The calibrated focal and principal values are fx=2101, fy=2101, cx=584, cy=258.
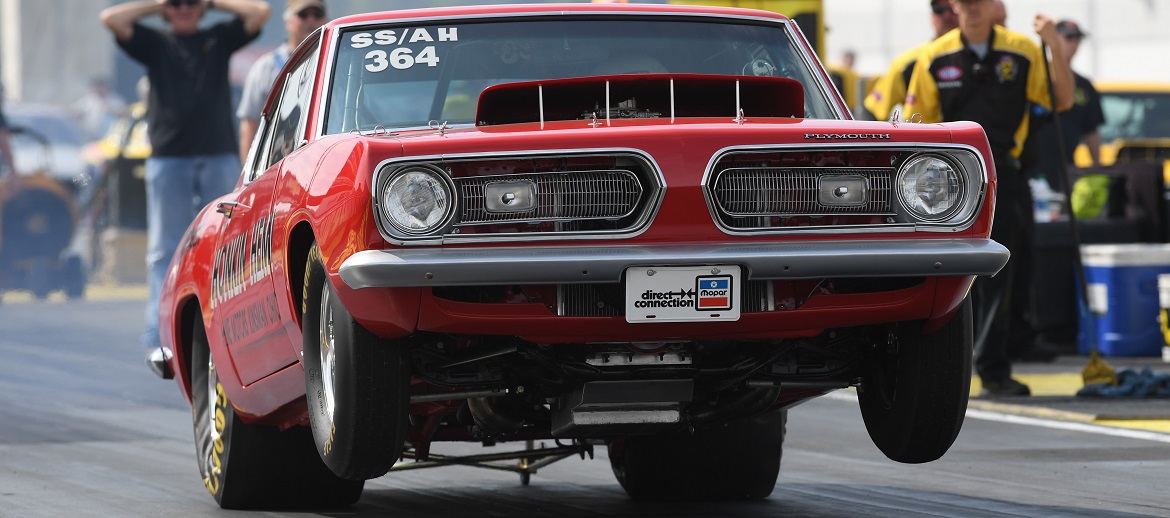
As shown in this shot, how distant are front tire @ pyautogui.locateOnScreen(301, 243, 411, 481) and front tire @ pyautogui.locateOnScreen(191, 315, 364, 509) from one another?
127 centimetres

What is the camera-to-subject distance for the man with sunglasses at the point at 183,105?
11938 millimetres

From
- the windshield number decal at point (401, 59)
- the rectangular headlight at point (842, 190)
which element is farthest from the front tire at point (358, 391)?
the rectangular headlight at point (842, 190)

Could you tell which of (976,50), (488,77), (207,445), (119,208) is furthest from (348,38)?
(119,208)

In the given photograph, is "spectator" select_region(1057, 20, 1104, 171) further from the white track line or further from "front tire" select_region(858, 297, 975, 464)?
"front tire" select_region(858, 297, 975, 464)

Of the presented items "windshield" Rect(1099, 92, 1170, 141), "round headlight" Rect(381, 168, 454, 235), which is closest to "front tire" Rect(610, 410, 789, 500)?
"round headlight" Rect(381, 168, 454, 235)

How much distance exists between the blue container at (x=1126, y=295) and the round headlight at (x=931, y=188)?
7590mm

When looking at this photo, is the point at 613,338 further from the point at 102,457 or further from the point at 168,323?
the point at 102,457

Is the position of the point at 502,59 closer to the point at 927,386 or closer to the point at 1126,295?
A: the point at 927,386

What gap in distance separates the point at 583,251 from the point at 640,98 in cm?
82

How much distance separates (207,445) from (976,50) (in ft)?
16.7

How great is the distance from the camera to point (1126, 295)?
506 inches

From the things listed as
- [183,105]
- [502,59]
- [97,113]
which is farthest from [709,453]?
[97,113]

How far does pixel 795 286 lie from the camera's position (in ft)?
17.6

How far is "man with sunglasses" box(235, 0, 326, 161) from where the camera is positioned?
11.2 meters
